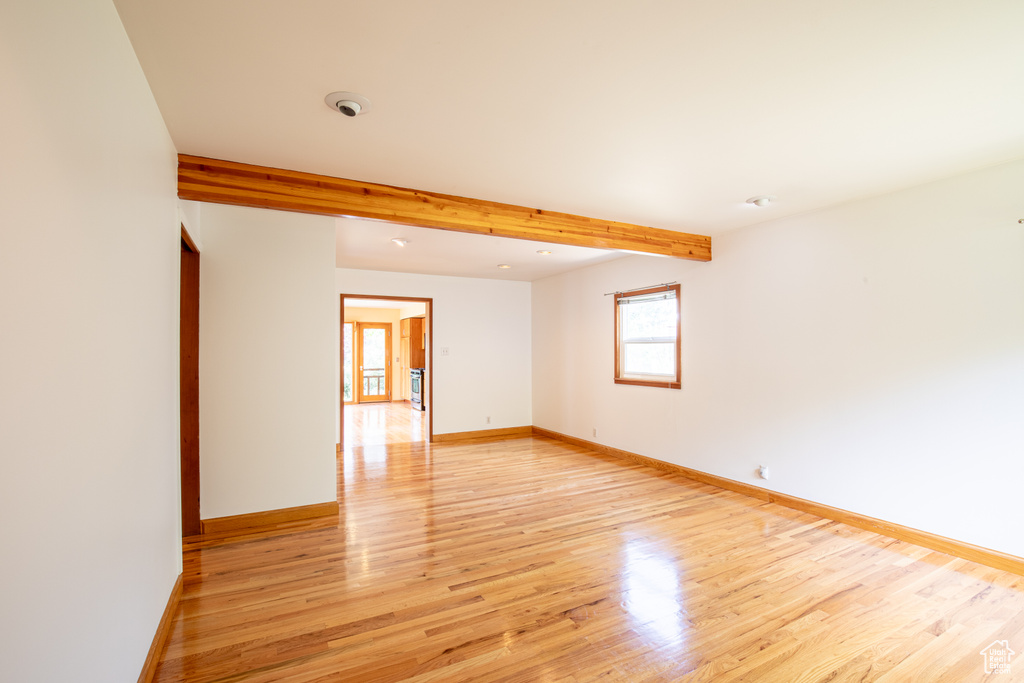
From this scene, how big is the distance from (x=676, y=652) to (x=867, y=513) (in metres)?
2.43

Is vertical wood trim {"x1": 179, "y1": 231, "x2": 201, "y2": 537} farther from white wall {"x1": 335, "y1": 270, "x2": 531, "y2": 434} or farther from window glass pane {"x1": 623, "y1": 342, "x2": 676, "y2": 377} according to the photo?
window glass pane {"x1": 623, "y1": 342, "x2": 676, "y2": 377}

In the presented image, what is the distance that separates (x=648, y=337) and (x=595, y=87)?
3871 millimetres

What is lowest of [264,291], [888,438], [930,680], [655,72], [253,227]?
[930,680]

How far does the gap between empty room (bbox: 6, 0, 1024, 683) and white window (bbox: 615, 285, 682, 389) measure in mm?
103

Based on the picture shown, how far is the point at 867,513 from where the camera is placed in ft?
11.6

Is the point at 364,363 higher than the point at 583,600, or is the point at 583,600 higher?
the point at 364,363

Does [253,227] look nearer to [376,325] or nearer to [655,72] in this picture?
[655,72]

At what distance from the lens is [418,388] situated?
1001 cm

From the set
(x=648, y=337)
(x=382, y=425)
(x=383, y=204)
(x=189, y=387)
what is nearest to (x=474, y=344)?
(x=382, y=425)

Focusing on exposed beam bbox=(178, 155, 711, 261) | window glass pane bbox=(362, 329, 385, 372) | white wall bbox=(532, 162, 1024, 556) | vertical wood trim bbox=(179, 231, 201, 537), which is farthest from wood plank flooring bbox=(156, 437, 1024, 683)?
window glass pane bbox=(362, 329, 385, 372)

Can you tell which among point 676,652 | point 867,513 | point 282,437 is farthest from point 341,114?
point 867,513

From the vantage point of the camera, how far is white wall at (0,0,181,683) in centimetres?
93

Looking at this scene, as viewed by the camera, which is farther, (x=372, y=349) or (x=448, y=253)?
(x=372, y=349)

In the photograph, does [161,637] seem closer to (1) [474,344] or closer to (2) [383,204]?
(2) [383,204]
